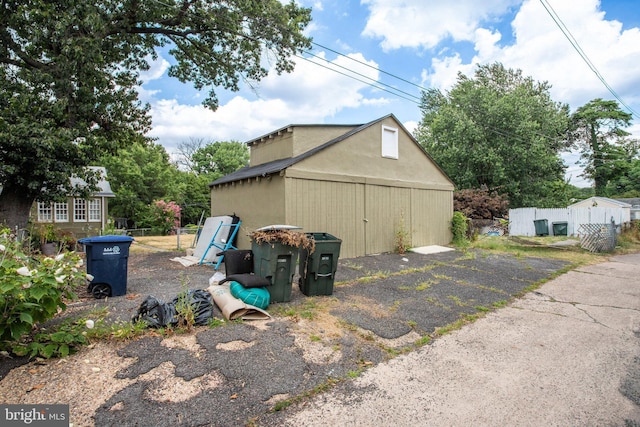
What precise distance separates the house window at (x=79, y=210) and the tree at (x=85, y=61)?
889 centimetres

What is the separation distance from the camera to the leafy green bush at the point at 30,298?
8.64 ft

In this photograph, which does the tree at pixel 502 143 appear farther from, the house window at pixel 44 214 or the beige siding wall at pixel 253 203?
the house window at pixel 44 214

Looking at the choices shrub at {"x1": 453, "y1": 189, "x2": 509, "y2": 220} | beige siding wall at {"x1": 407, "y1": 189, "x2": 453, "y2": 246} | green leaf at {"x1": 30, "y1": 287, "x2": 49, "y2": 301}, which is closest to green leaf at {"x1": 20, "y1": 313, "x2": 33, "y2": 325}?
green leaf at {"x1": 30, "y1": 287, "x2": 49, "y2": 301}

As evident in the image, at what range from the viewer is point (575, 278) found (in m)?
7.21

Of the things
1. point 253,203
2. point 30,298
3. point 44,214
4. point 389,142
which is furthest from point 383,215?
point 44,214

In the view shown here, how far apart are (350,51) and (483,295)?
7.34 meters

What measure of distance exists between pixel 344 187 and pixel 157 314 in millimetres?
6163

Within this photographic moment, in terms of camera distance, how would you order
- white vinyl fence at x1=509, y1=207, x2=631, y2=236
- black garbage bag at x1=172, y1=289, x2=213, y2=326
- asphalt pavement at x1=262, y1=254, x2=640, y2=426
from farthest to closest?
white vinyl fence at x1=509, y1=207, x2=631, y2=236
black garbage bag at x1=172, y1=289, x2=213, y2=326
asphalt pavement at x1=262, y1=254, x2=640, y2=426

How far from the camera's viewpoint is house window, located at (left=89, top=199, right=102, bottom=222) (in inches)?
680

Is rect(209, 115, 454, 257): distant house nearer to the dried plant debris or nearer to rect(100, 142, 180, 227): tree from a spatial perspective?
the dried plant debris

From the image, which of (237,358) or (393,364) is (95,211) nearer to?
(237,358)

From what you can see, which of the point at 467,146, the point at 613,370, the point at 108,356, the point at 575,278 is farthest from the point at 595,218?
the point at 108,356

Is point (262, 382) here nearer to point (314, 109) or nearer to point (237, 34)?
point (237, 34)

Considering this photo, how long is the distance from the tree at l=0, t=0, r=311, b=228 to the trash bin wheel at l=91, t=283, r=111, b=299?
435 centimetres
